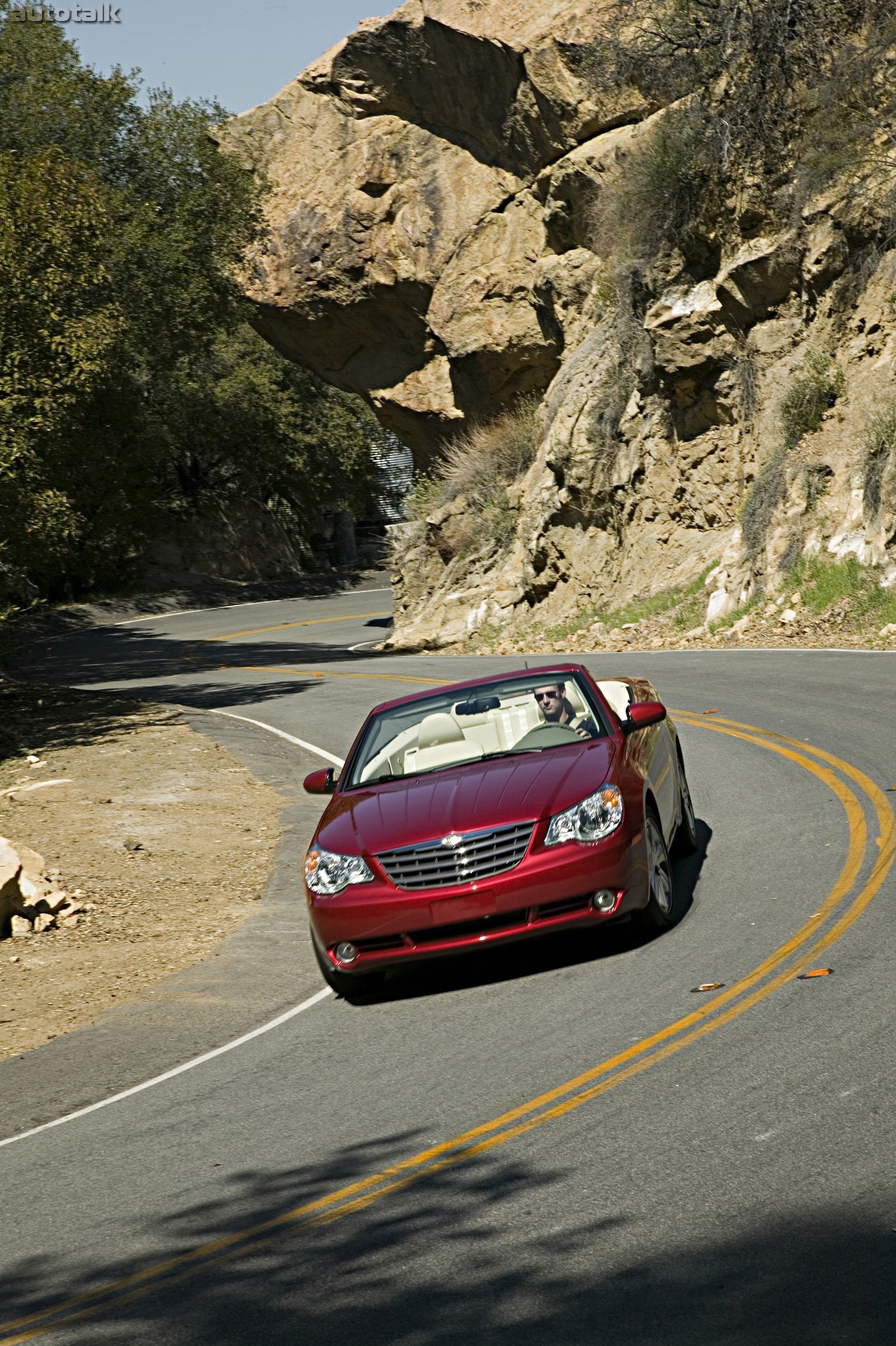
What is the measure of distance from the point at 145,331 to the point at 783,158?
1915cm

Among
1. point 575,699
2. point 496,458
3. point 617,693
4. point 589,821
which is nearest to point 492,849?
point 589,821

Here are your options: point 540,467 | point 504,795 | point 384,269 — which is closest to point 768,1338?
point 504,795

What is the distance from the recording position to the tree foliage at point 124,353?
864 inches

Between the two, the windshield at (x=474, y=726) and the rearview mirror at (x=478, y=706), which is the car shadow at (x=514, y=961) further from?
the rearview mirror at (x=478, y=706)

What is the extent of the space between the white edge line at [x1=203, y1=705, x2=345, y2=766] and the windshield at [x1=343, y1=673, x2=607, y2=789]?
6370 millimetres

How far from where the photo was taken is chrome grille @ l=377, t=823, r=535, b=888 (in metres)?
7.31

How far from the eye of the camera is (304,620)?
49438 mm

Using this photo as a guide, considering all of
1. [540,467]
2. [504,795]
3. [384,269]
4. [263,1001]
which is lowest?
[263,1001]

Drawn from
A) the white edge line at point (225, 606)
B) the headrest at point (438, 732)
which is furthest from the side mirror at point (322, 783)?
the white edge line at point (225, 606)

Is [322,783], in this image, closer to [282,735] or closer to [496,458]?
[282,735]

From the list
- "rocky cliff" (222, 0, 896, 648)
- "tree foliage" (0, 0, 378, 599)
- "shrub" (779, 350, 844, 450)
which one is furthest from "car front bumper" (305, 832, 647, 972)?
"shrub" (779, 350, 844, 450)

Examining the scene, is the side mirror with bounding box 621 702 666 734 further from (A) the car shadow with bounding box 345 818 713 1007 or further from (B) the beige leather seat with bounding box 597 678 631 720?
(B) the beige leather seat with bounding box 597 678 631 720

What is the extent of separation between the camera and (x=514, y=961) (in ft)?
26.0

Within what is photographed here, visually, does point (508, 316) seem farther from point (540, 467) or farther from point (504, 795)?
point (504, 795)
